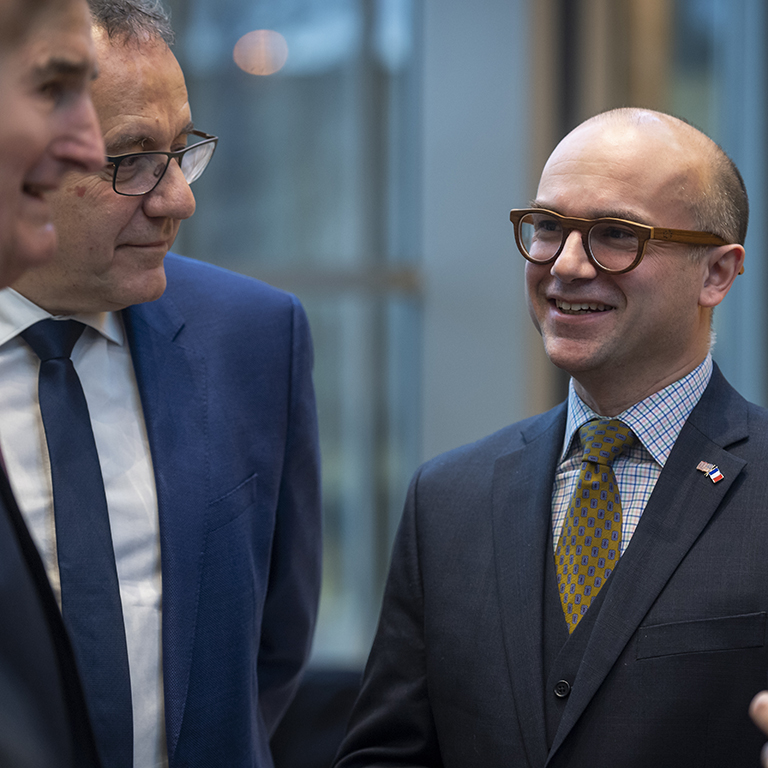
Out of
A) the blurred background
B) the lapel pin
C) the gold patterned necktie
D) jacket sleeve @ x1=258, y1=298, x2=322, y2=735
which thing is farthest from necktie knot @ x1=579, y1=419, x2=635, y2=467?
A: the blurred background

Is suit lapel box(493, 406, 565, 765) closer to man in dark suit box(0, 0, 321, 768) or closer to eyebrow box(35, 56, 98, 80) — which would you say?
man in dark suit box(0, 0, 321, 768)

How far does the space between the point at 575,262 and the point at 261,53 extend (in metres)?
4.01

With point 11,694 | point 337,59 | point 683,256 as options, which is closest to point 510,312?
point 337,59

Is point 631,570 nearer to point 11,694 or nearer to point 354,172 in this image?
point 11,694

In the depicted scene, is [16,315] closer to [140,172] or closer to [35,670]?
[140,172]

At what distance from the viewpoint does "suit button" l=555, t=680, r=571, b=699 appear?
147 cm

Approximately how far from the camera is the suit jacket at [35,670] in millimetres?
1025

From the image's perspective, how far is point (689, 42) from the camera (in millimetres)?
4988

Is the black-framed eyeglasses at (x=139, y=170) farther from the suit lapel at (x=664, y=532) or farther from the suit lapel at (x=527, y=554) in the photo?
the suit lapel at (x=664, y=532)

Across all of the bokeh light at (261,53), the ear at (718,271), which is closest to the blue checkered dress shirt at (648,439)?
the ear at (718,271)

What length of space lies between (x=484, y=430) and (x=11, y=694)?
3738mm

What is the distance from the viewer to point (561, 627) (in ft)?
5.02

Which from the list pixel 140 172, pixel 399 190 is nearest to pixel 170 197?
pixel 140 172

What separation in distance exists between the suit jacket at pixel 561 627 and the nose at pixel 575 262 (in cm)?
30
